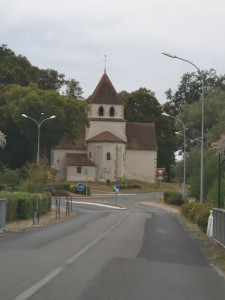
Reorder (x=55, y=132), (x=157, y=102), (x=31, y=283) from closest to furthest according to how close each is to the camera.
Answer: (x=31, y=283)
(x=55, y=132)
(x=157, y=102)

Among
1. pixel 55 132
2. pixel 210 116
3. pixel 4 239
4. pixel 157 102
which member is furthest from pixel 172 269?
pixel 157 102

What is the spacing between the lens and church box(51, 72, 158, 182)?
76.1 meters

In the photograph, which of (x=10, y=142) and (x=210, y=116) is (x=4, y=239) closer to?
(x=210, y=116)

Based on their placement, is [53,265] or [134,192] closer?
[53,265]

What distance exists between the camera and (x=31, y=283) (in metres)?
8.41

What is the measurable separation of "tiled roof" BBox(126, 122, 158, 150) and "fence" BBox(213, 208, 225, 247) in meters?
65.2

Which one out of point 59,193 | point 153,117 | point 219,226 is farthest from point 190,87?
point 219,226

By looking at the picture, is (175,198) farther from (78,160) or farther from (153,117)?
(153,117)

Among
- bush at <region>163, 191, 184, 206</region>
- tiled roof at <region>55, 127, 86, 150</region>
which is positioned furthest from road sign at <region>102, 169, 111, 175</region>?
bush at <region>163, 191, 184, 206</region>

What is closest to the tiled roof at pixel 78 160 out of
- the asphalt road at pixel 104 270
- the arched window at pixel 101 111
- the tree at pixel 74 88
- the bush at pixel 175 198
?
the arched window at pixel 101 111

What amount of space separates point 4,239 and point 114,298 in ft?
32.1

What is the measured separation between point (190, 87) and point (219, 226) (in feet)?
253

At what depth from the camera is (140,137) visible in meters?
83.8

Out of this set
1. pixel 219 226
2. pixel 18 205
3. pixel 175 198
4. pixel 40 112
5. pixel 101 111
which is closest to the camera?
pixel 219 226
